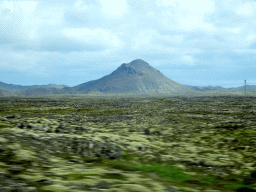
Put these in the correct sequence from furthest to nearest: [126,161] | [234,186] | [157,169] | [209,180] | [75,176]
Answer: [126,161] < [157,169] < [209,180] < [234,186] < [75,176]

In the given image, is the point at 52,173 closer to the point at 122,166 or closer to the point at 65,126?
the point at 122,166

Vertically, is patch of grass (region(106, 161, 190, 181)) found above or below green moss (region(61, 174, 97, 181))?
below

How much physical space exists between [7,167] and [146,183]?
427 cm

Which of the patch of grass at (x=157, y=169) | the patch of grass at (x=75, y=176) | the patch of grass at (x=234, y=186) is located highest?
the patch of grass at (x=75, y=176)

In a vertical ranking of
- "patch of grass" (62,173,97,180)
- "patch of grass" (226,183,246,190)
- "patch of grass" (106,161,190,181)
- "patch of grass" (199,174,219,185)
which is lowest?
"patch of grass" (199,174,219,185)

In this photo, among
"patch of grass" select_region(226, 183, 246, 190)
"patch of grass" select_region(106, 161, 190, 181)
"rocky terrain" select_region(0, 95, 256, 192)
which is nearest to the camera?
"rocky terrain" select_region(0, 95, 256, 192)

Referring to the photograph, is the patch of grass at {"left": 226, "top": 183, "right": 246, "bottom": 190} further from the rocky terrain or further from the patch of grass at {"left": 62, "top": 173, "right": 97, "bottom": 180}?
the patch of grass at {"left": 62, "top": 173, "right": 97, "bottom": 180}

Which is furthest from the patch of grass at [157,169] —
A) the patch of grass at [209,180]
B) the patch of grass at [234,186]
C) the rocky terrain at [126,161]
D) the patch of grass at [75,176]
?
the patch of grass at [75,176]

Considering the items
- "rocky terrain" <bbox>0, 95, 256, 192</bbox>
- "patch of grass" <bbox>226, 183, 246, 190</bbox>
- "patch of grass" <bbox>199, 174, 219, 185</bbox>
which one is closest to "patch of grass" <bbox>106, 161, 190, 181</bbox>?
"rocky terrain" <bbox>0, 95, 256, 192</bbox>

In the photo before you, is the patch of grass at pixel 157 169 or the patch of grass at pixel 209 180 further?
the patch of grass at pixel 157 169

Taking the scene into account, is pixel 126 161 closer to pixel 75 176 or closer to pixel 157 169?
pixel 157 169

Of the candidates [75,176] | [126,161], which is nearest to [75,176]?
[75,176]

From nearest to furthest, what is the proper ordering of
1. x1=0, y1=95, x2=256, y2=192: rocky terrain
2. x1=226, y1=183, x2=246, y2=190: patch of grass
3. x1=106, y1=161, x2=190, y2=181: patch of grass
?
x1=0, y1=95, x2=256, y2=192: rocky terrain, x1=226, y1=183, x2=246, y2=190: patch of grass, x1=106, y1=161, x2=190, y2=181: patch of grass

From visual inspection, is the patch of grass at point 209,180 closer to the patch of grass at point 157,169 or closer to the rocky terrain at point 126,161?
the rocky terrain at point 126,161
